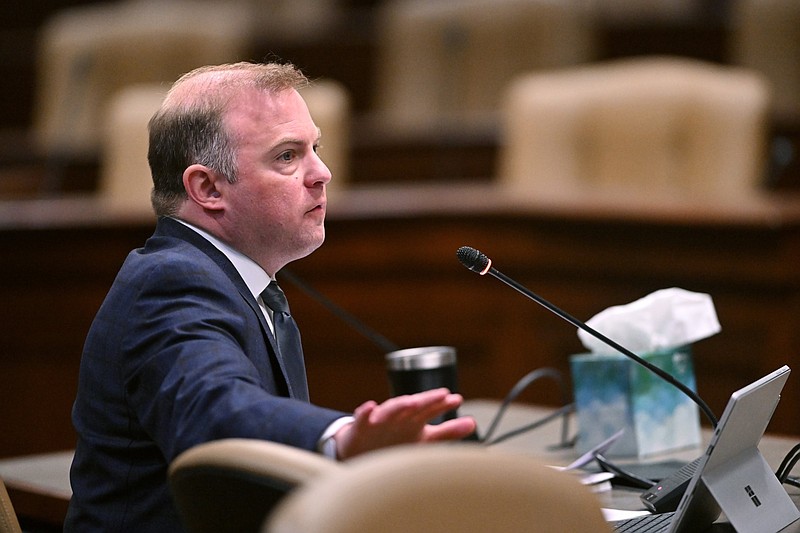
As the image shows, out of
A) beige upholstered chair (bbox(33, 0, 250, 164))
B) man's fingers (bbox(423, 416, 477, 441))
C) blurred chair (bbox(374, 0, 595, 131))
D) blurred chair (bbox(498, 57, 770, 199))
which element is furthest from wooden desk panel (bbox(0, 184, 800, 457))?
man's fingers (bbox(423, 416, 477, 441))

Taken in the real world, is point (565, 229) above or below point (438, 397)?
below

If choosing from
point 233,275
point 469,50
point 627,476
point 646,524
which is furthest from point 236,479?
point 469,50

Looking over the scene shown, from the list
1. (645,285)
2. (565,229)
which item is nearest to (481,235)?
(565,229)

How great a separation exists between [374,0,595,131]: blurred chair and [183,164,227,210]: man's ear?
13.1ft

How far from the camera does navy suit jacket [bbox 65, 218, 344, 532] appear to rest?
120 cm

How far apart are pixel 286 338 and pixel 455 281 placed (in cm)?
211

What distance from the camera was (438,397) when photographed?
112cm

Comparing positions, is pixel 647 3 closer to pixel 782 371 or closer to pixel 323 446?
pixel 782 371

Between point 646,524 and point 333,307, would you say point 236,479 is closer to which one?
point 646,524

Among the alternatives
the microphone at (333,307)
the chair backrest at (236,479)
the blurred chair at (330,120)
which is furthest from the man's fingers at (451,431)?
the blurred chair at (330,120)

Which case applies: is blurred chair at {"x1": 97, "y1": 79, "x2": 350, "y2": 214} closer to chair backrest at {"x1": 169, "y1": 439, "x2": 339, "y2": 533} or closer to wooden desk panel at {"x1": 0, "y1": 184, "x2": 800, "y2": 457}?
wooden desk panel at {"x1": 0, "y1": 184, "x2": 800, "y2": 457}

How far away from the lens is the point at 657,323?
6.58 feet

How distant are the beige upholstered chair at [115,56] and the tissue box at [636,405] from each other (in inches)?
156

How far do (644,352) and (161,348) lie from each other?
920 millimetres
